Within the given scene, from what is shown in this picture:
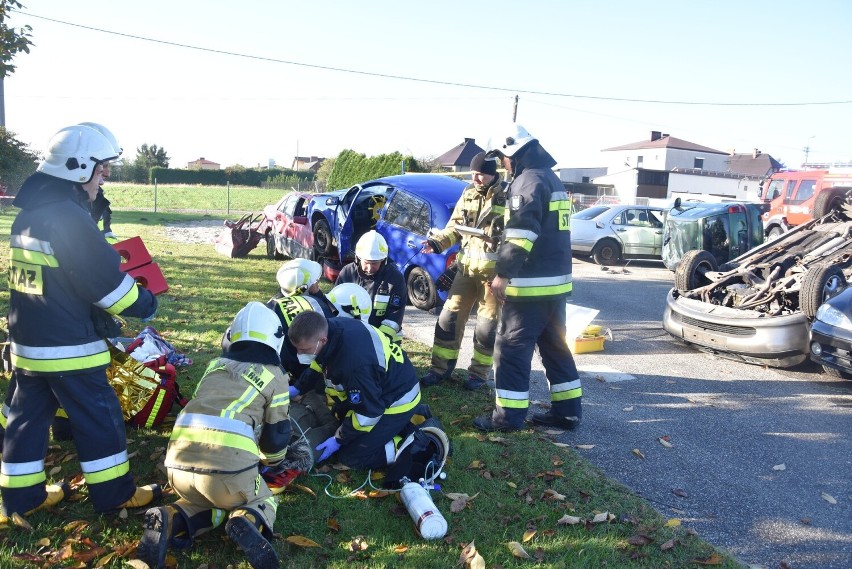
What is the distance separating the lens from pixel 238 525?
3027 millimetres

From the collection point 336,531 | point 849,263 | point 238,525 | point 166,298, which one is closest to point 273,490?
point 336,531

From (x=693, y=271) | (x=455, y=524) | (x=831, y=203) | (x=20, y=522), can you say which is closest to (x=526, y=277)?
(x=455, y=524)

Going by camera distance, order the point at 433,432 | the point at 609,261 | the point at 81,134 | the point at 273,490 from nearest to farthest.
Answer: the point at 81,134
the point at 273,490
the point at 433,432
the point at 609,261

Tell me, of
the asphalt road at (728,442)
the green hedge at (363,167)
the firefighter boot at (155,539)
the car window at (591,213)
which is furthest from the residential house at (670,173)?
the firefighter boot at (155,539)

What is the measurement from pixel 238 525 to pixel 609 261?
13.9 m

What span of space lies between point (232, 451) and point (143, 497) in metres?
0.88

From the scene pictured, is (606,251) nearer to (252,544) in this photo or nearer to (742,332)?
(742,332)

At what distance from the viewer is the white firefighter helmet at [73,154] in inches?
133

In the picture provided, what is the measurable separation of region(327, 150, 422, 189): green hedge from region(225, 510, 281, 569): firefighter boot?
878 inches

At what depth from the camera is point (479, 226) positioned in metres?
6.05

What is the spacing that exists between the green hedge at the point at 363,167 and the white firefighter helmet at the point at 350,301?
20.0 metres

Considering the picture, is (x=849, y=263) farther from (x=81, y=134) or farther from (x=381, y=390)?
(x=81, y=134)

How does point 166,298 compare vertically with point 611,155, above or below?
below

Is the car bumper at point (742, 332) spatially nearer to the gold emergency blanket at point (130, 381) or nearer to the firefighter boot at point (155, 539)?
the gold emergency blanket at point (130, 381)
